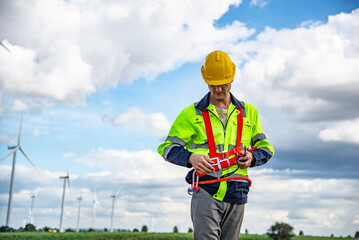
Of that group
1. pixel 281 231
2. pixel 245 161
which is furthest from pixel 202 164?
pixel 281 231

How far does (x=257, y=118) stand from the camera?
5.84 m

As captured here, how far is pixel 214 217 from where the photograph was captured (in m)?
5.22

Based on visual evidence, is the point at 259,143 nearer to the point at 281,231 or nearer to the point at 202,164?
the point at 202,164

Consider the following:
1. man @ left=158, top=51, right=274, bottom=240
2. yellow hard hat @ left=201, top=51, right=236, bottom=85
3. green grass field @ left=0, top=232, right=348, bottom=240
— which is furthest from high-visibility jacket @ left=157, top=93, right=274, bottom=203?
green grass field @ left=0, top=232, right=348, bottom=240

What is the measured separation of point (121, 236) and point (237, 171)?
226 ft

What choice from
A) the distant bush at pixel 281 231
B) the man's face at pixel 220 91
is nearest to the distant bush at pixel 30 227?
the distant bush at pixel 281 231

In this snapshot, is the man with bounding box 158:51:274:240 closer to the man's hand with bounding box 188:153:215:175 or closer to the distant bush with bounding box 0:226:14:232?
the man's hand with bounding box 188:153:215:175

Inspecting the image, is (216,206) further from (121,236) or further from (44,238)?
(121,236)

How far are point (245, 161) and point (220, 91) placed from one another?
0.84m

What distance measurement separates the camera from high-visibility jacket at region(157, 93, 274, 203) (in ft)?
17.5

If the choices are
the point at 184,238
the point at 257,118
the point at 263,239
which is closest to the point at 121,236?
the point at 184,238

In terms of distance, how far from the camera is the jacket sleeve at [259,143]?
18.2 ft

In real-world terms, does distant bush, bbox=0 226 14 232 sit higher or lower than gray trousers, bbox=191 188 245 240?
higher

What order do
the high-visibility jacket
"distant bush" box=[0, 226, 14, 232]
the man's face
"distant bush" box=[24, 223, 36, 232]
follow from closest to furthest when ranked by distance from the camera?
the high-visibility jacket → the man's face → "distant bush" box=[0, 226, 14, 232] → "distant bush" box=[24, 223, 36, 232]
